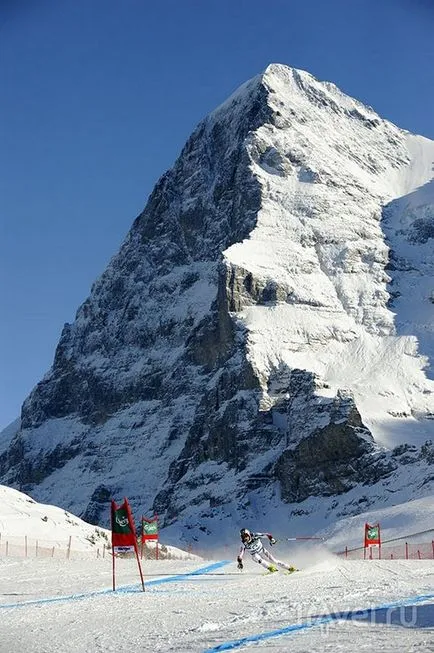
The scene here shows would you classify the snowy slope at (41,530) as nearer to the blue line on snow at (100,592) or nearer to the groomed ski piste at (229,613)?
the blue line on snow at (100,592)

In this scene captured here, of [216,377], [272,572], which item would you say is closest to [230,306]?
[216,377]

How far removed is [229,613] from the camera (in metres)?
15.6

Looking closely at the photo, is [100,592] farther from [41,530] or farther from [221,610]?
[41,530]

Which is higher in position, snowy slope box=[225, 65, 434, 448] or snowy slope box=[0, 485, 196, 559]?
snowy slope box=[225, 65, 434, 448]

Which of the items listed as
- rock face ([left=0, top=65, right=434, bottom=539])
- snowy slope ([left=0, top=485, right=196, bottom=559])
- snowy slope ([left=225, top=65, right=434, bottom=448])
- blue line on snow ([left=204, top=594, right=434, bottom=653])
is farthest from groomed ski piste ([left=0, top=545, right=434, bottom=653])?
snowy slope ([left=225, top=65, right=434, bottom=448])

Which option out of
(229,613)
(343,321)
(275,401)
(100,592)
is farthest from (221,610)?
(343,321)

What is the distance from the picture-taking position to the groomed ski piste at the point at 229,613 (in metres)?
12.6

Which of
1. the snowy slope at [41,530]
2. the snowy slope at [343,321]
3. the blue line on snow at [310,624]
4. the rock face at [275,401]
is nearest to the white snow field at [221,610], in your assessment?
the blue line on snow at [310,624]

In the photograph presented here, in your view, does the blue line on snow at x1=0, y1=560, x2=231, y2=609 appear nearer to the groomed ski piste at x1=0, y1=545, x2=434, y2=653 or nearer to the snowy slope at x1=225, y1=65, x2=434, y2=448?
the groomed ski piste at x1=0, y1=545, x2=434, y2=653

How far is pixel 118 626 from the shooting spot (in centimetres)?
1493

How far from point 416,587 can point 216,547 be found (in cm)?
9990

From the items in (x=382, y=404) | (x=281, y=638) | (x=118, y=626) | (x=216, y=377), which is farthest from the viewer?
(x=216, y=377)

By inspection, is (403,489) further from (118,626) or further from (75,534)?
(118,626)

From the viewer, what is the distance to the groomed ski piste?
12.6m
